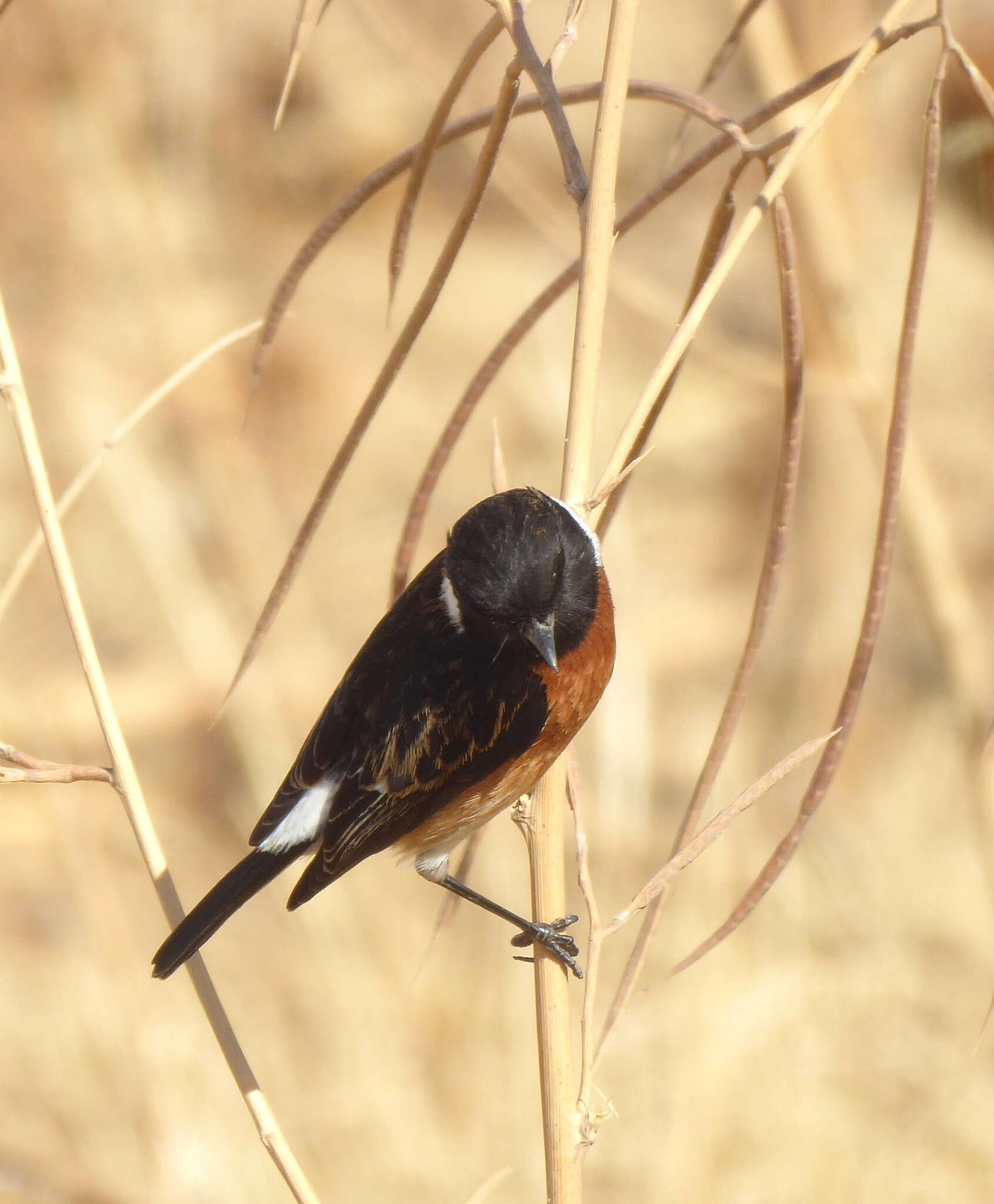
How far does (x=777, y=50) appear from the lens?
10.4 ft

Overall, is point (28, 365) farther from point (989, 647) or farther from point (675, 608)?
point (989, 647)

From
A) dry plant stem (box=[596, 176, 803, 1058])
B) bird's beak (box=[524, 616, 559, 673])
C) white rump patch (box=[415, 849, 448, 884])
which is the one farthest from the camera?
white rump patch (box=[415, 849, 448, 884])

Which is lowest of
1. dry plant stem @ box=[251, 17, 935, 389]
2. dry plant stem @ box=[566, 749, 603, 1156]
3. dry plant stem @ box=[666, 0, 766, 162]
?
dry plant stem @ box=[566, 749, 603, 1156]

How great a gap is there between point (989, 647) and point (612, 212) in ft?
8.43

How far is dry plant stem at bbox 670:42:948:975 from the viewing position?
136cm

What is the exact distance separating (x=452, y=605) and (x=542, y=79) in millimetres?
1110

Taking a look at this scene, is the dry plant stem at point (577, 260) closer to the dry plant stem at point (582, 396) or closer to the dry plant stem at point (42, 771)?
the dry plant stem at point (582, 396)

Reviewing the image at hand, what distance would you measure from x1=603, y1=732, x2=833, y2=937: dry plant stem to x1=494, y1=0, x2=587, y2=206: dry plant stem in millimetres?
734

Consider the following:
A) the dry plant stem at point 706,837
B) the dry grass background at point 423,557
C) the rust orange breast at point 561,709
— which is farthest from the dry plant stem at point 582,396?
the dry grass background at point 423,557

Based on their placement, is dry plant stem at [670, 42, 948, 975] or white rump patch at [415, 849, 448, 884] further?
white rump patch at [415, 849, 448, 884]

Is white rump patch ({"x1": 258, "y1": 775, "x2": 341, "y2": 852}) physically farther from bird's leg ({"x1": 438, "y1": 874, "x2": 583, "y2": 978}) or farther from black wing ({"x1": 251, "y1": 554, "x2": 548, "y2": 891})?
bird's leg ({"x1": 438, "y1": 874, "x2": 583, "y2": 978})

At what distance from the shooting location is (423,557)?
4898 mm

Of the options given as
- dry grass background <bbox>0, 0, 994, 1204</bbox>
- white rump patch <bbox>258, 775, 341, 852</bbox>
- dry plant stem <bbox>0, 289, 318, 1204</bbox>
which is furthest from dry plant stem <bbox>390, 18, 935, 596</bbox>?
dry grass background <bbox>0, 0, 994, 1204</bbox>

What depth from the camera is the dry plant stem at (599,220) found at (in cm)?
136
